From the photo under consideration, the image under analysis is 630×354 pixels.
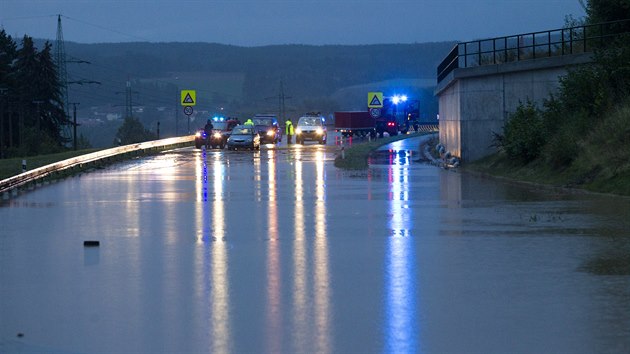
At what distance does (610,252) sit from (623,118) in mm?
16673

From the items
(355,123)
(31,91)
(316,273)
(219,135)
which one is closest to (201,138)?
(219,135)

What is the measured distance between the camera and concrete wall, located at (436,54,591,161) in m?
39.7

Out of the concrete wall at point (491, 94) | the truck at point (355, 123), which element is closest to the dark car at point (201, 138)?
the truck at point (355, 123)

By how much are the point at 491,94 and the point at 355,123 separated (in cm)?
4900

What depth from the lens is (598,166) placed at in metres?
29.4

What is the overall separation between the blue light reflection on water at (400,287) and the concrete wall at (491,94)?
16327 mm

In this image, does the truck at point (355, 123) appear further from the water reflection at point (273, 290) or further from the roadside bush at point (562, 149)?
the water reflection at point (273, 290)

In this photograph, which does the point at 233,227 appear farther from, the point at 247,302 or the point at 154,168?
the point at 154,168

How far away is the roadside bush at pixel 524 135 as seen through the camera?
34438 millimetres

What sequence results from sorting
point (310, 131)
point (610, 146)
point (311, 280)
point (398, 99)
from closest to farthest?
point (311, 280) → point (610, 146) → point (310, 131) → point (398, 99)

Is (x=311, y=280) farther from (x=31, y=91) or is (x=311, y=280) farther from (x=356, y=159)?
(x=31, y=91)

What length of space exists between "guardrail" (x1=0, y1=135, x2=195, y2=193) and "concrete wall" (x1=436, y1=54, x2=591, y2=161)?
14460 mm

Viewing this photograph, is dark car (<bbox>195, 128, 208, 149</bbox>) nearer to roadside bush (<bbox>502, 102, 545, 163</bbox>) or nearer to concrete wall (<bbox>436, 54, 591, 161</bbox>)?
concrete wall (<bbox>436, 54, 591, 161</bbox>)

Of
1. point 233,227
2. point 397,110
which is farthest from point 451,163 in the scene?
point 397,110
